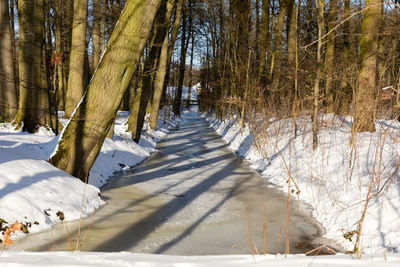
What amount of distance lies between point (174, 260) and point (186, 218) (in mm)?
2565

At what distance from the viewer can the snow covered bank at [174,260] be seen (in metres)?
2.27

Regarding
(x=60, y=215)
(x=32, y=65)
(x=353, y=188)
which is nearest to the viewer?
(x=60, y=215)

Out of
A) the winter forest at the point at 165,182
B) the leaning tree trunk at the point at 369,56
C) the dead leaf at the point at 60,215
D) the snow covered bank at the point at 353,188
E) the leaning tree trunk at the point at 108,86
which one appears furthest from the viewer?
the leaning tree trunk at the point at 369,56

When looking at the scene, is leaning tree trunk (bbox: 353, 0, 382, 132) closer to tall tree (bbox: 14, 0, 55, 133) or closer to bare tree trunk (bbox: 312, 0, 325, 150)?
bare tree trunk (bbox: 312, 0, 325, 150)

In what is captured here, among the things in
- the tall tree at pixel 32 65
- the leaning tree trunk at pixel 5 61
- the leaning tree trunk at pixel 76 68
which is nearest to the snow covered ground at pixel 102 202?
the tall tree at pixel 32 65

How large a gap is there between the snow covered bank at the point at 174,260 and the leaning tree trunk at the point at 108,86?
3118 mm

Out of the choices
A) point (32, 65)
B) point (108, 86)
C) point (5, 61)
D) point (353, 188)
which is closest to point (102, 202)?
point (108, 86)

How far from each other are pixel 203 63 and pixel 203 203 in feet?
94.7

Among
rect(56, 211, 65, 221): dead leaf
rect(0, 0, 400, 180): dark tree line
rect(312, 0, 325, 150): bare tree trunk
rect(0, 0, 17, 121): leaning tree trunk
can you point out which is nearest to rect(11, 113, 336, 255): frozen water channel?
rect(56, 211, 65, 221): dead leaf

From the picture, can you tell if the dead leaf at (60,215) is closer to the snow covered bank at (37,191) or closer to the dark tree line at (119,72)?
the snow covered bank at (37,191)

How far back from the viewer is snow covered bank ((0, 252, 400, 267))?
2266 millimetres

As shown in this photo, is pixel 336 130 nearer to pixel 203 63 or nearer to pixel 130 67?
pixel 130 67

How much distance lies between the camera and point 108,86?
5379mm

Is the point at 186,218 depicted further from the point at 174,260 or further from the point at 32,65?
the point at 32,65
